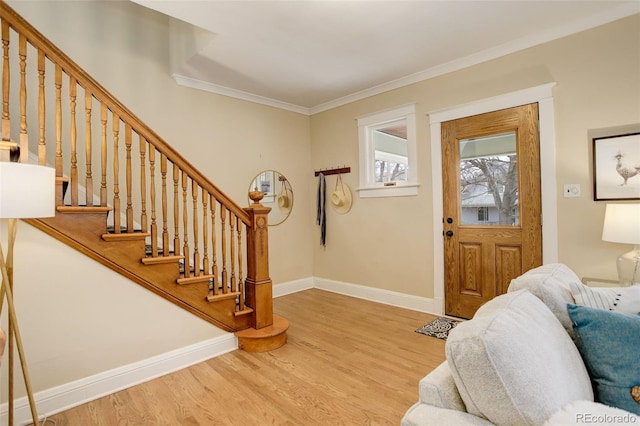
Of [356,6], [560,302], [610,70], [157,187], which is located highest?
[356,6]

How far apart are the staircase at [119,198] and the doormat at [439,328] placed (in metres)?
1.38

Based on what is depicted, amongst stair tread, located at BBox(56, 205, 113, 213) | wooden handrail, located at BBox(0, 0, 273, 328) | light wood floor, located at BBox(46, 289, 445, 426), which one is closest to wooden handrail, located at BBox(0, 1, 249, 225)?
wooden handrail, located at BBox(0, 0, 273, 328)

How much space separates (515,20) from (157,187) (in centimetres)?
372

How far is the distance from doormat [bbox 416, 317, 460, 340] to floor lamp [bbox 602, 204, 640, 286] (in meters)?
1.37

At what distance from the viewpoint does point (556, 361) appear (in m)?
0.97

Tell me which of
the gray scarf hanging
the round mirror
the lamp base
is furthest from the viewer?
the gray scarf hanging

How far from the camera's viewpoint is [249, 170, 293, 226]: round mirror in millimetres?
4336

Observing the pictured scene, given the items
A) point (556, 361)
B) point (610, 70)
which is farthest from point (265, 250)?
point (610, 70)

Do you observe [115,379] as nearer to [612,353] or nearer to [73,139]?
[73,139]

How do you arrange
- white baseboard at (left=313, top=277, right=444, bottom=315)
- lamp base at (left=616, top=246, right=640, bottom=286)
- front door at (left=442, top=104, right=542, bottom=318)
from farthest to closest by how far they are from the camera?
white baseboard at (left=313, top=277, right=444, bottom=315), front door at (left=442, top=104, right=542, bottom=318), lamp base at (left=616, top=246, right=640, bottom=286)

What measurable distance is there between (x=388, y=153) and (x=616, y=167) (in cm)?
220

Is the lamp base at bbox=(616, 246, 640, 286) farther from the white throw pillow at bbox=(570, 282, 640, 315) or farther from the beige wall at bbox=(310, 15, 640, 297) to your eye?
the white throw pillow at bbox=(570, 282, 640, 315)

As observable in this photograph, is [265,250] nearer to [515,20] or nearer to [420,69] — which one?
[420,69]

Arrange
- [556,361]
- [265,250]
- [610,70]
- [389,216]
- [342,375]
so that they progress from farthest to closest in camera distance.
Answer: [389,216], [265,250], [610,70], [342,375], [556,361]
